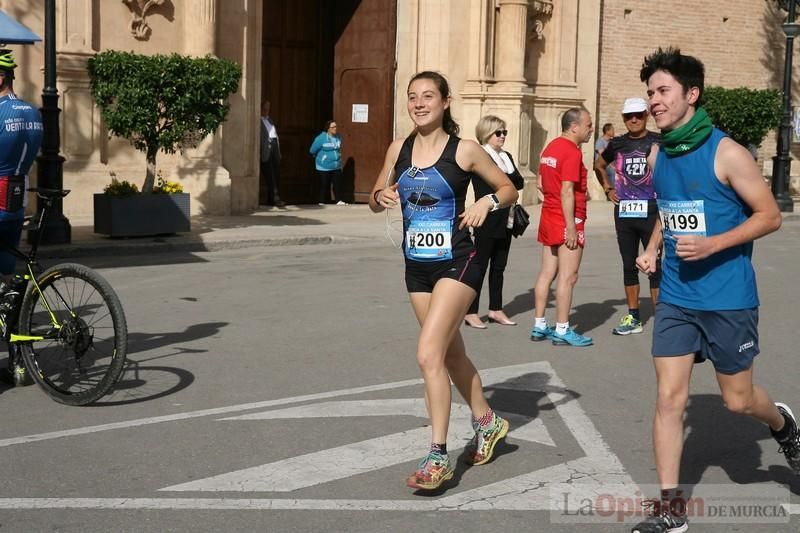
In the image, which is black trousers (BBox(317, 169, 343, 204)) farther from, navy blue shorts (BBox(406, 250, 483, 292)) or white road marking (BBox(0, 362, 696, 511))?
navy blue shorts (BBox(406, 250, 483, 292))

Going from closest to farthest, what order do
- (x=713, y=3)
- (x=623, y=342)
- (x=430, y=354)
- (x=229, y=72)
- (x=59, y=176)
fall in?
1. (x=430, y=354)
2. (x=623, y=342)
3. (x=59, y=176)
4. (x=229, y=72)
5. (x=713, y=3)

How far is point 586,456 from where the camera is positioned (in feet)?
20.9

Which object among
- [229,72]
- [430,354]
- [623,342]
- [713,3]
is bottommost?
[623,342]

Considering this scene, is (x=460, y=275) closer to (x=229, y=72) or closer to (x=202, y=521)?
(x=202, y=521)

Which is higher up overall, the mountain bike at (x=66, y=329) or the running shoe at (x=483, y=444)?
the mountain bike at (x=66, y=329)

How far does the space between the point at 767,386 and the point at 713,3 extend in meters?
23.7

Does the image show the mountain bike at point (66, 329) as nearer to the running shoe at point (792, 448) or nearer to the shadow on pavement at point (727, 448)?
the shadow on pavement at point (727, 448)

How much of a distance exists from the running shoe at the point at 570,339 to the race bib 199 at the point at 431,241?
13.6 feet

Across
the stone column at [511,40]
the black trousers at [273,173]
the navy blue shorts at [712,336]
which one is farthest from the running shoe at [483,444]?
the stone column at [511,40]

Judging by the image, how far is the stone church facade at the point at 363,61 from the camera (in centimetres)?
1892

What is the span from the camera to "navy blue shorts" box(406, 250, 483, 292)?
588cm

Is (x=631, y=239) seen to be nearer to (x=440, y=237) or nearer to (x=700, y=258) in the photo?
(x=440, y=237)

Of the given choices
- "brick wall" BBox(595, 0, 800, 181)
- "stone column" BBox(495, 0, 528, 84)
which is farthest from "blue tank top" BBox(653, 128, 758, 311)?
"brick wall" BBox(595, 0, 800, 181)

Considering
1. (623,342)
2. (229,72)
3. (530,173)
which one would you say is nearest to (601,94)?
(530,173)
